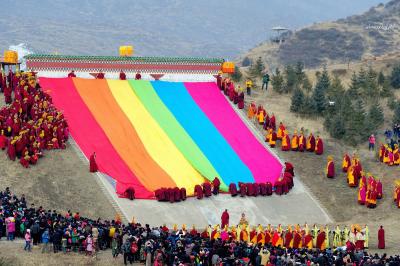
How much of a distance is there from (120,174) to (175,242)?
9.48 metres

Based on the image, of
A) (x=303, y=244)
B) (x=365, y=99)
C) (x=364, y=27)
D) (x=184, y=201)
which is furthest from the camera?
(x=364, y=27)

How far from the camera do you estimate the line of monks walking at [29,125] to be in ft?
111

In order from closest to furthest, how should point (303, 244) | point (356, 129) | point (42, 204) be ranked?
1. point (303, 244)
2. point (42, 204)
3. point (356, 129)

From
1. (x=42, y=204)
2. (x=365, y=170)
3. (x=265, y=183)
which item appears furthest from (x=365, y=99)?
(x=42, y=204)

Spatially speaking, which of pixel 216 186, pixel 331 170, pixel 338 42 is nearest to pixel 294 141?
pixel 331 170

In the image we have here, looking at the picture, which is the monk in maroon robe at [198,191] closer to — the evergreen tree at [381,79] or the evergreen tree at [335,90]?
the evergreen tree at [335,90]

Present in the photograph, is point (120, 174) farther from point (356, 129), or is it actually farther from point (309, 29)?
point (309, 29)

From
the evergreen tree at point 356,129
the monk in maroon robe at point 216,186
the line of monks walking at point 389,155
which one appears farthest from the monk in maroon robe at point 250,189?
the evergreen tree at point 356,129

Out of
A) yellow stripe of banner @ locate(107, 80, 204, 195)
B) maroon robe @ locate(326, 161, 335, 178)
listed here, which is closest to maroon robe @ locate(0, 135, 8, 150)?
yellow stripe of banner @ locate(107, 80, 204, 195)

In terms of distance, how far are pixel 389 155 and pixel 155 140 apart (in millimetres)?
10594

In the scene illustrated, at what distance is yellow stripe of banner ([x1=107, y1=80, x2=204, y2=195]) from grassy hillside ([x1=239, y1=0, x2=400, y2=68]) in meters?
59.4

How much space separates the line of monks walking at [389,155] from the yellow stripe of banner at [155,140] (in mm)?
8471

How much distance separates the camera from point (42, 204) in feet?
103

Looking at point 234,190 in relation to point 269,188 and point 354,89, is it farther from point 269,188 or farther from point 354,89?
point 354,89
